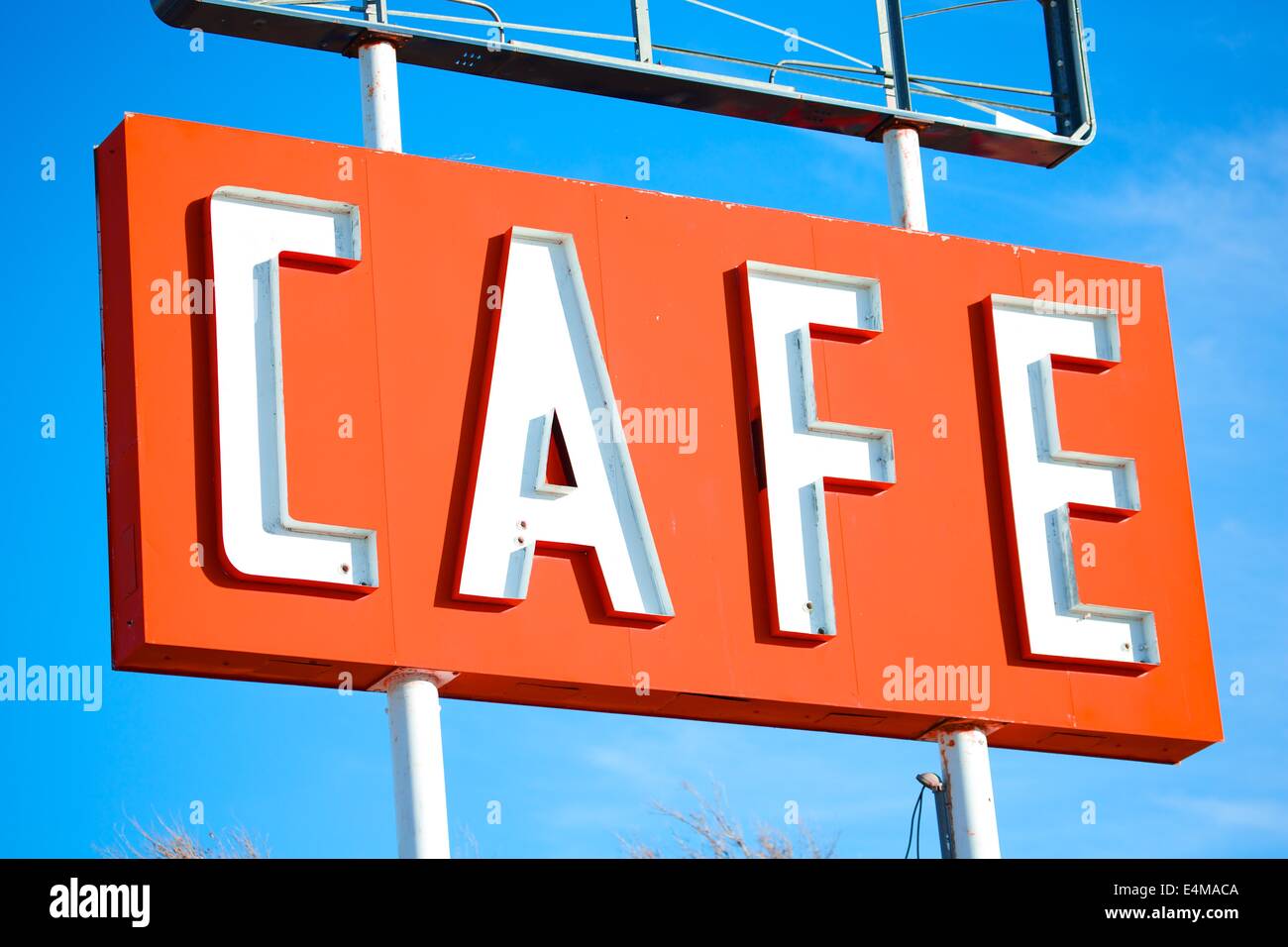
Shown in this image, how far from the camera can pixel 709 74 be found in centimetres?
1273

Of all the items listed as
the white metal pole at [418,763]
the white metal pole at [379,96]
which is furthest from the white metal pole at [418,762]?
the white metal pole at [379,96]

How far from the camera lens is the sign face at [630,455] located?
10.6 metres

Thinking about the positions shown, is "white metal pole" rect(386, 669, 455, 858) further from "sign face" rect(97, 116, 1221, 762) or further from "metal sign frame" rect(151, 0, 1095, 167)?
"metal sign frame" rect(151, 0, 1095, 167)

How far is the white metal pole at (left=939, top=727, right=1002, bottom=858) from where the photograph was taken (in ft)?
38.6

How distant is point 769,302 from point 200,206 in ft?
9.19

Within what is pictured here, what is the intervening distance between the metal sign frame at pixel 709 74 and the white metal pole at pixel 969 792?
328 cm

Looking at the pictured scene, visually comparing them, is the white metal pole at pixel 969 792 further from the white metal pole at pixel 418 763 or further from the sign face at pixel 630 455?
the white metal pole at pixel 418 763

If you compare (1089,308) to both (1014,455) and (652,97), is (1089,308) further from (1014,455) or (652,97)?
(652,97)

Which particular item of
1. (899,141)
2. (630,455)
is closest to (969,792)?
(630,455)

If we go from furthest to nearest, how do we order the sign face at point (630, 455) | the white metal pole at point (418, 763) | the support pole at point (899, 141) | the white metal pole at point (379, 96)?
the support pole at point (899, 141), the white metal pole at point (379, 96), the sign face at point (630, 455), the white metal pole at point (418, 763)

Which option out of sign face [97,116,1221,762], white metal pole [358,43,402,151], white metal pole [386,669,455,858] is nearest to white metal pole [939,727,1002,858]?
sign face [97,116,1221,762]

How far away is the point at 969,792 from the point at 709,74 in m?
3.76

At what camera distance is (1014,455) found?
41.1ft

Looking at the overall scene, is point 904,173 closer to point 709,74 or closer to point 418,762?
point 709,74
